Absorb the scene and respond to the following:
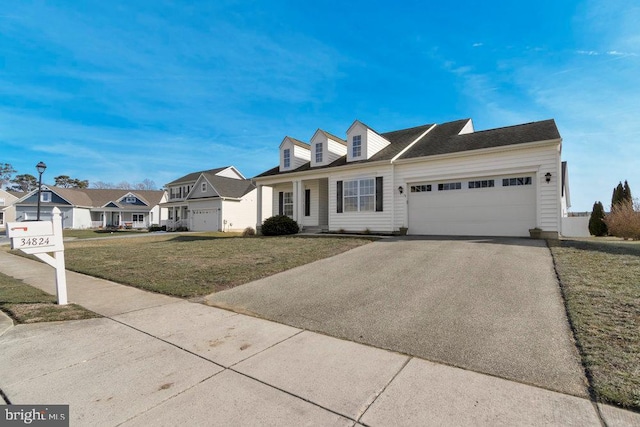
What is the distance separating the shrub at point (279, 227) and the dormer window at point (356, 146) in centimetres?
511

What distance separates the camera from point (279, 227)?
1605 centimetres

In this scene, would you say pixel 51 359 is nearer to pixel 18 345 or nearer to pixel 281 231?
pixel 18 345

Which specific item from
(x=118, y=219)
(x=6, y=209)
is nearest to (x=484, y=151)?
(x=118, y=219)

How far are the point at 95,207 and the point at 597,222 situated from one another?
55.3 meters

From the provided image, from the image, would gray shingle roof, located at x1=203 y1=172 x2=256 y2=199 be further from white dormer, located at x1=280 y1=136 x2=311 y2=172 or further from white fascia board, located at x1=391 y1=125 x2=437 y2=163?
white fascia board, located at x1=391 y1=125 x2=437 y2=163

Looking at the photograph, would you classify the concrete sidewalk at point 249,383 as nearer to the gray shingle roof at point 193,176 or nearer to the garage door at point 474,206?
the garage door at point 474,206

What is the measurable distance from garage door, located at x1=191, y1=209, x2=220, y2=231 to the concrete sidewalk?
84.4ft

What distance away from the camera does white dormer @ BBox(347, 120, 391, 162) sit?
1503 cm

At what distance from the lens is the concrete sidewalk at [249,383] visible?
2135 millimetres

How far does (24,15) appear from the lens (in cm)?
873

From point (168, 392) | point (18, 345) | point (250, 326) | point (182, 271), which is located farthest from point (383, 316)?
point (182, 271)

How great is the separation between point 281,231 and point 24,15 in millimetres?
12176

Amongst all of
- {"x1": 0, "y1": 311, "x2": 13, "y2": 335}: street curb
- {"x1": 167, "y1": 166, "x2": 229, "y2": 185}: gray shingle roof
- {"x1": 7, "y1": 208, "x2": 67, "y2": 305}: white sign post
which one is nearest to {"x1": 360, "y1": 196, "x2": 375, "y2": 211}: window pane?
{"x1": 7, "y1": 208, "x2": 67, "y2": 305}: white sign post

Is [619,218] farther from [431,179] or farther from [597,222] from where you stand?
[431,179]
